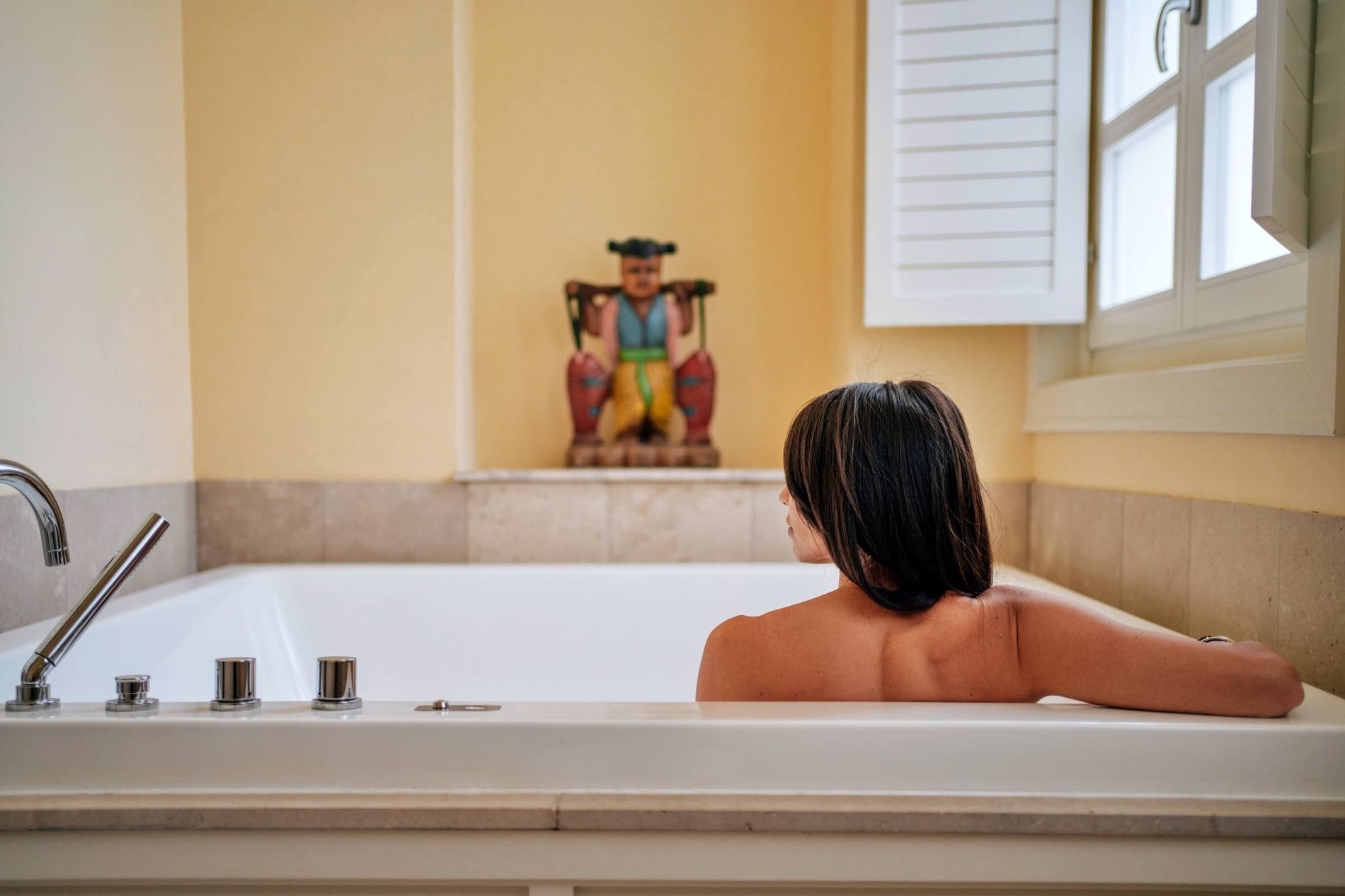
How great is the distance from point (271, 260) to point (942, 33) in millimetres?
1499

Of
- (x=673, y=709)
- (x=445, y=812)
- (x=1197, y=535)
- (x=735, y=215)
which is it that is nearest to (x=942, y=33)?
(x=735, y=215)

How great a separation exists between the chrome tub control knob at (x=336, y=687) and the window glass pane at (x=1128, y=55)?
5.38ft

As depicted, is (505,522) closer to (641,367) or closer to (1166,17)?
(641,367)

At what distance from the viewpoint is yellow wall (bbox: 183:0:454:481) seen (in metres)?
2.09

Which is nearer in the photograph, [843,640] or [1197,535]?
[843,640]

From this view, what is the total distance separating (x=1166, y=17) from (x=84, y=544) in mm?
1968

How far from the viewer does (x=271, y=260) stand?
210 centimetres

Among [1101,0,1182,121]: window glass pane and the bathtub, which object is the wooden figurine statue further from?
the bathtub

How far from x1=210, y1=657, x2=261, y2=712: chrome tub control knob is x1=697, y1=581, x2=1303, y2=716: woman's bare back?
45 centimetres

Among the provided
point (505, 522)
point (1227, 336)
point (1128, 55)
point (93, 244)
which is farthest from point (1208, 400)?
point (93, 244)

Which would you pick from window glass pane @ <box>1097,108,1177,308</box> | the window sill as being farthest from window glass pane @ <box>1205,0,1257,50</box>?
the window sill

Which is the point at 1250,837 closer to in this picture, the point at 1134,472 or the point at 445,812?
the point at 445,812

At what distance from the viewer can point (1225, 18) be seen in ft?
4.86

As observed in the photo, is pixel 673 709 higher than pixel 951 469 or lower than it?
lower
